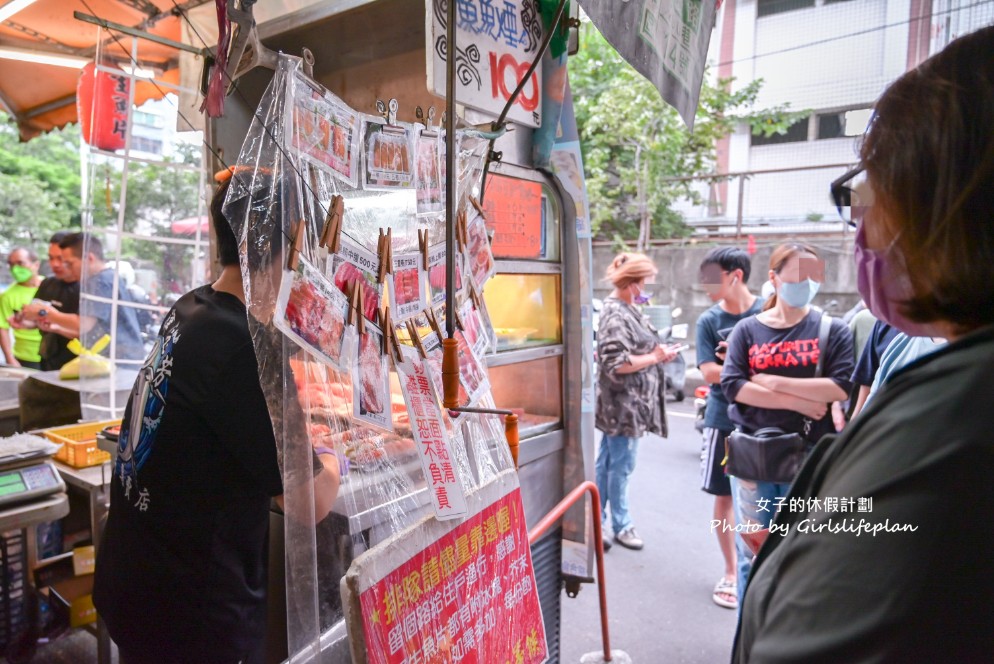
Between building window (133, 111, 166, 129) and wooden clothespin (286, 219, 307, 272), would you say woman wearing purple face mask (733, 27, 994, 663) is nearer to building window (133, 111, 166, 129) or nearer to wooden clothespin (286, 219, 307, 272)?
wooden clothespin (286, 219, 307, 272)

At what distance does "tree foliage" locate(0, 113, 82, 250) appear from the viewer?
53.1ft

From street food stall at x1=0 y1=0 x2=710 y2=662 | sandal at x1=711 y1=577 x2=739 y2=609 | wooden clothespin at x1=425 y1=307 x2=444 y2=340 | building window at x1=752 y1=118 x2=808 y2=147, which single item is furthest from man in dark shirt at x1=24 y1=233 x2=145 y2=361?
building window at x1=752 y1=118 x2=808 y2=147

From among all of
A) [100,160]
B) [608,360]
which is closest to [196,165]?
[100,160]

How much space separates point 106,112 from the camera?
3521mm

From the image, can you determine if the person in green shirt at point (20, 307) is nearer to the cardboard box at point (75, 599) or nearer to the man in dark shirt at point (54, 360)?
the man in dark shirt at point (54, 360)

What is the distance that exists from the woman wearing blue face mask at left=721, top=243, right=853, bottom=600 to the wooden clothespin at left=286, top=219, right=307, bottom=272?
2.39 meters

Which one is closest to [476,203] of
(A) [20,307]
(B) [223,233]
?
(B) [223,233]

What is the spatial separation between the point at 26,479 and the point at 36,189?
17873 mm

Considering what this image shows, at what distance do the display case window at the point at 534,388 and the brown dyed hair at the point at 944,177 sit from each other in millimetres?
2311

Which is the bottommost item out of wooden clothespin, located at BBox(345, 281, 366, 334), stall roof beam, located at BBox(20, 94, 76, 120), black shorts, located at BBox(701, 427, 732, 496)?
black shorts, located at BBox(701, 427, 732, 496)

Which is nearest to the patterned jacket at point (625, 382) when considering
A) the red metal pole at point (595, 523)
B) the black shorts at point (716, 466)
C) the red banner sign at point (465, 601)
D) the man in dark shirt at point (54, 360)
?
the black shorts at point (716, 466)

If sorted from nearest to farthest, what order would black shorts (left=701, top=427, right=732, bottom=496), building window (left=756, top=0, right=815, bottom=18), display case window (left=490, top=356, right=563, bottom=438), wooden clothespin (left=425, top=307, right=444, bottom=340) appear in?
wooden clothespin (left=425, top=307, right=444, bottom=340) → display case window (left=490, top=356, right=563, bottom=438) → black shorts (left=701, top=427, right=732, bottom=496) → building window (left=756, top=0, right=815, bottom=18)

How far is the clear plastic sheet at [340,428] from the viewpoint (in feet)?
4.43

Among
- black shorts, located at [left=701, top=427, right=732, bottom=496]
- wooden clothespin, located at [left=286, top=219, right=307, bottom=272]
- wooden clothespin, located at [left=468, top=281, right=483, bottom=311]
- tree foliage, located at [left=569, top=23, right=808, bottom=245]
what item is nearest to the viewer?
A: wooden clothespin, located at [left=286, top=219, right=307, bottom=272]
